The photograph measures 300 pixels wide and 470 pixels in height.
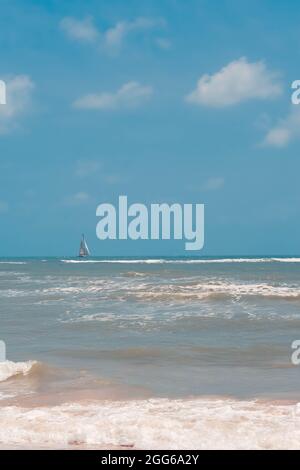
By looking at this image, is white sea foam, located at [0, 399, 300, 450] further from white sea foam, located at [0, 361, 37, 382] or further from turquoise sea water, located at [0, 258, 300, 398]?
white sea foam, located at [0, 361, 37, 382]

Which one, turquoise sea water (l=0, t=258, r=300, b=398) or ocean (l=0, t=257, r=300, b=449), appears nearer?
ocean (l=0, t=257, r=300, b=449)

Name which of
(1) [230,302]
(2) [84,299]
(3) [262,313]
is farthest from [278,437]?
(2) [84,299]

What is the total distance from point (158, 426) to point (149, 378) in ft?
9.09

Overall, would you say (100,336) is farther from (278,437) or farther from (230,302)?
(230,302)

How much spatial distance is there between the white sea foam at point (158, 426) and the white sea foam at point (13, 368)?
217cm

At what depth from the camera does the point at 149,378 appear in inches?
335

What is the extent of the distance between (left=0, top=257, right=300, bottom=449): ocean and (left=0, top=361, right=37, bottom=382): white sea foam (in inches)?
0.7

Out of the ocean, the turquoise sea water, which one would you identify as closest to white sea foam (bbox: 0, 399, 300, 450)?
the ocean

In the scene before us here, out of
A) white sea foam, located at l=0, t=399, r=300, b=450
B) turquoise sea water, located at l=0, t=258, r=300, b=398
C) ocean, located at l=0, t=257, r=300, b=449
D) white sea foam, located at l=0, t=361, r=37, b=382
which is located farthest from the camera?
white sea foam, located at l=0, t=361, r=37, b=382

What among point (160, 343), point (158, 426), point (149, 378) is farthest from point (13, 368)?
point (158, 426)

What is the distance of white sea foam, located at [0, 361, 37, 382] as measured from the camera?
8.68 meters

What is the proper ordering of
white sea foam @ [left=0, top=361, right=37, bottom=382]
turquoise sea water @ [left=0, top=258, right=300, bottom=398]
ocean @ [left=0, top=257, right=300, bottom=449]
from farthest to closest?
white sea foam @ [left=0, top=361, right=37, bottom=382] < turquoise sea water @ [left=0, top=258, right=300, bottom=398] < ocean @ [left=0, top=257, right=300, bottom=449]
